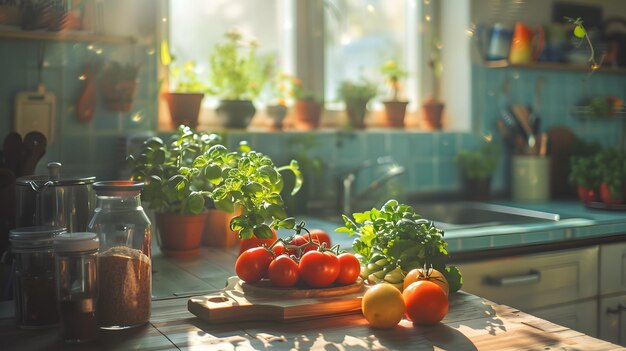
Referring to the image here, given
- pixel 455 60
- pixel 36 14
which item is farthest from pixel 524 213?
pixel 36 14

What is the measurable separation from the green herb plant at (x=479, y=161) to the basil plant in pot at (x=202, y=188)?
122 centimetres

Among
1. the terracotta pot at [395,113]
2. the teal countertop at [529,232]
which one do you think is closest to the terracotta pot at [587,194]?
the teal countertop at [529,232]

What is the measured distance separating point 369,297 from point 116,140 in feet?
4.31

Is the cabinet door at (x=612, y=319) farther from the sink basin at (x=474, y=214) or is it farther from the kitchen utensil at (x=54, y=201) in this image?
the kitchen utensil at (x=54, y=201)

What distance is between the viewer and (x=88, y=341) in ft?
3.85

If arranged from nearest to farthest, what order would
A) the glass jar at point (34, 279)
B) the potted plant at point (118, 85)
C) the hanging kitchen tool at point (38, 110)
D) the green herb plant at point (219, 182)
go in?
the glass jar at point (34, 279), the green herb plant at point (219, 182), the hanging kitchen tool at point (38, 110), the potted plant at point (118, 85)

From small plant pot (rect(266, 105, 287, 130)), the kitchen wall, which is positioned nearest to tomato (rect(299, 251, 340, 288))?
the kitchen wall

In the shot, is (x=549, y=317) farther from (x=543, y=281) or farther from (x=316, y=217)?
(x=316, y=217)

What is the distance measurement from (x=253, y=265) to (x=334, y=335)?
246 mm

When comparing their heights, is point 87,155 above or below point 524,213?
above

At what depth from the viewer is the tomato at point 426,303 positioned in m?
1.22

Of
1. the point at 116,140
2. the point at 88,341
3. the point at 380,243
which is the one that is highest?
the point at 116,140

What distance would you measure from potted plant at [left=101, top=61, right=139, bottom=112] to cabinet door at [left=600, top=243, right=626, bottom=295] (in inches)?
60.7

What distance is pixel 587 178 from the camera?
268 centimetres
